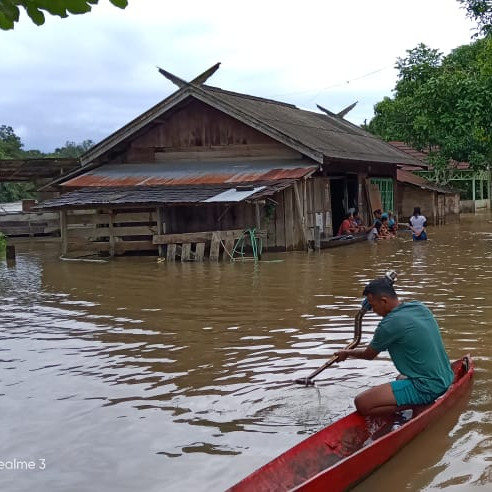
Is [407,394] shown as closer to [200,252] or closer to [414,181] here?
[200,252]

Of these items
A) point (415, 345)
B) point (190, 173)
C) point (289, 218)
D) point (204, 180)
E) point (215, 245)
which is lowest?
point (415, 345)

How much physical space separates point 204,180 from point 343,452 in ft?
51.8

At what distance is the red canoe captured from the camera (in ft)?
13.5

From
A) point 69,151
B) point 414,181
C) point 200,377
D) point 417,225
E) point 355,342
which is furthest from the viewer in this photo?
point 69,151

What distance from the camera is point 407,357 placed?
5.13m

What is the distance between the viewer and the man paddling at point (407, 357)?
16.7 ft

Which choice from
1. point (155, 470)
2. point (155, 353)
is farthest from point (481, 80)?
point (155, 470)

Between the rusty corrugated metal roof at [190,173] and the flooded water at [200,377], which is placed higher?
the rusty corrugated metal roof at [190,173]

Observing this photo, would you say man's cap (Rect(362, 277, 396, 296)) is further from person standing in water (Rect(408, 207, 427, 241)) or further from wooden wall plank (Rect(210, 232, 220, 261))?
person standing in water (Rect(408, 207, 427, 241))

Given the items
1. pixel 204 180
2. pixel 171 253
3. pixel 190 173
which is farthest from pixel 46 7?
pixel 190 173

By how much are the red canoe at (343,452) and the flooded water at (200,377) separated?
5.8 inches

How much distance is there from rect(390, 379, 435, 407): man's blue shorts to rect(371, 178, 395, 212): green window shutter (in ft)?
71.6

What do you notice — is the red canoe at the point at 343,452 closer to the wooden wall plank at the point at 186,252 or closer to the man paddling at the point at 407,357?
the man paddling at the point at 407,357

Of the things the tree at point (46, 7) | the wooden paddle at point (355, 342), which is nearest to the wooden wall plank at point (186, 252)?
the wooden paddle at point (355, 342)
